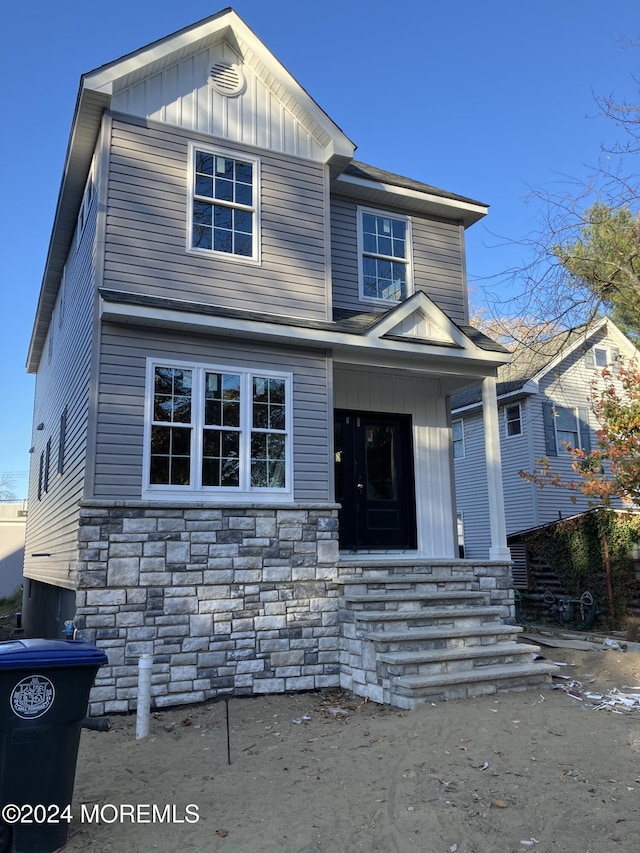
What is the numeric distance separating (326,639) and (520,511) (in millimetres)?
11386

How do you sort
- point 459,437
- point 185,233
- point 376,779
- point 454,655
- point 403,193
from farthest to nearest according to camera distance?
1. point 459,437
2. point 403,193
3. point 185,233
4. point 454,655
5. point 376,779

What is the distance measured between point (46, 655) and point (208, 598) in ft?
12.1

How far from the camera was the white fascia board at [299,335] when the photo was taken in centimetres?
703

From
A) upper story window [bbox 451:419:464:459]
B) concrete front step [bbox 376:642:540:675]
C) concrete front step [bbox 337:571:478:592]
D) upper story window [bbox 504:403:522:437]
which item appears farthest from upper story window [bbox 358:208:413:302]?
upper story window [bbox 451:419:464:459]

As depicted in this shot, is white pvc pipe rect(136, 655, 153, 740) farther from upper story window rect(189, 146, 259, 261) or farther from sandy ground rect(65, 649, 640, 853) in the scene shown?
upper story window rect(189, 146, 259, 261)

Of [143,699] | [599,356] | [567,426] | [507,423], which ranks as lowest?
[143,699]

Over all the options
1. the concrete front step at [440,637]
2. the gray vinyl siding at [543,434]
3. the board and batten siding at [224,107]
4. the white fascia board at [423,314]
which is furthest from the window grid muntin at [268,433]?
the gray vinyl siding at [543,434]

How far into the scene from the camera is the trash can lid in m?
3.28

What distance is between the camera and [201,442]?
741cm

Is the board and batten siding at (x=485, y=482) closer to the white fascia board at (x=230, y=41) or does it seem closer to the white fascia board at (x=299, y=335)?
the white fascia board at (x=299, y=335)

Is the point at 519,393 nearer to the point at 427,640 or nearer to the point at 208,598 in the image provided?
the point at 427,640

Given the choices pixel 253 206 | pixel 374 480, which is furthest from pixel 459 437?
pixel 253 206

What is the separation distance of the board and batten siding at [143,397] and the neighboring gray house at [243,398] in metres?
0.02

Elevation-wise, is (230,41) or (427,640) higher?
(230,41)
